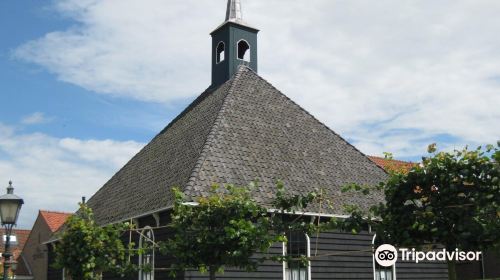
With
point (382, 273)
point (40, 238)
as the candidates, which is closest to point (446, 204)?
point (382, 273)

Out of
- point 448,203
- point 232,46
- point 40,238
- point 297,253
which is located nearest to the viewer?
point 448,203

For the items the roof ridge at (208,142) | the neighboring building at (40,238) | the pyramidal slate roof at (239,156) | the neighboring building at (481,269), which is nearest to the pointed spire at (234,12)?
the pyramidal slate roof at (239,156)

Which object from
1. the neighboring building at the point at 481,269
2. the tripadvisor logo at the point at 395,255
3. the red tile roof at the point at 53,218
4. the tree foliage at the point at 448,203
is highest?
the red tile roof at the point at 53,218

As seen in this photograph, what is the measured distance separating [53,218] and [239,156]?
28391 mm

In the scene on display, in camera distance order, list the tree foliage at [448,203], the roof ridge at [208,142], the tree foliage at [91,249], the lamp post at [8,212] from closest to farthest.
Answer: the tree foliage at [448,203]
the lamp post at [8,212]
the tree foliage at [91,249]
the roof ridge at [208,142]

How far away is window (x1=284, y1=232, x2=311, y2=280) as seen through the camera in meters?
18.9

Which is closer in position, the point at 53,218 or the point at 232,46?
the point at 232,46

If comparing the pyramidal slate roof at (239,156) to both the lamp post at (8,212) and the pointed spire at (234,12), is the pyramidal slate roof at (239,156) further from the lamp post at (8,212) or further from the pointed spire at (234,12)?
the lamp post at (8,212)

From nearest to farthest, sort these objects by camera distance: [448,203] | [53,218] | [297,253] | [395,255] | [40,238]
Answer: [448,203], [395,255], [297,253], [53,218], [40,238]

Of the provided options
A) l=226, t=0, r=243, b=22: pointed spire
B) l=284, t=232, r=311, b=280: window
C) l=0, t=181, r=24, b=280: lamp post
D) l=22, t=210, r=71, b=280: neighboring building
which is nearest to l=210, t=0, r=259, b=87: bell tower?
l=226, t=0, r=243, b=22: pointed spire

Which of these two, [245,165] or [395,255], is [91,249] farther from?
[395,255]

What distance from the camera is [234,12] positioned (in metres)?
27.1

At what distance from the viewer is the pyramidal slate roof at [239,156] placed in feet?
62.9

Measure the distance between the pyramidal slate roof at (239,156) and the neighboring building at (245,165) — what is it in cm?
5
